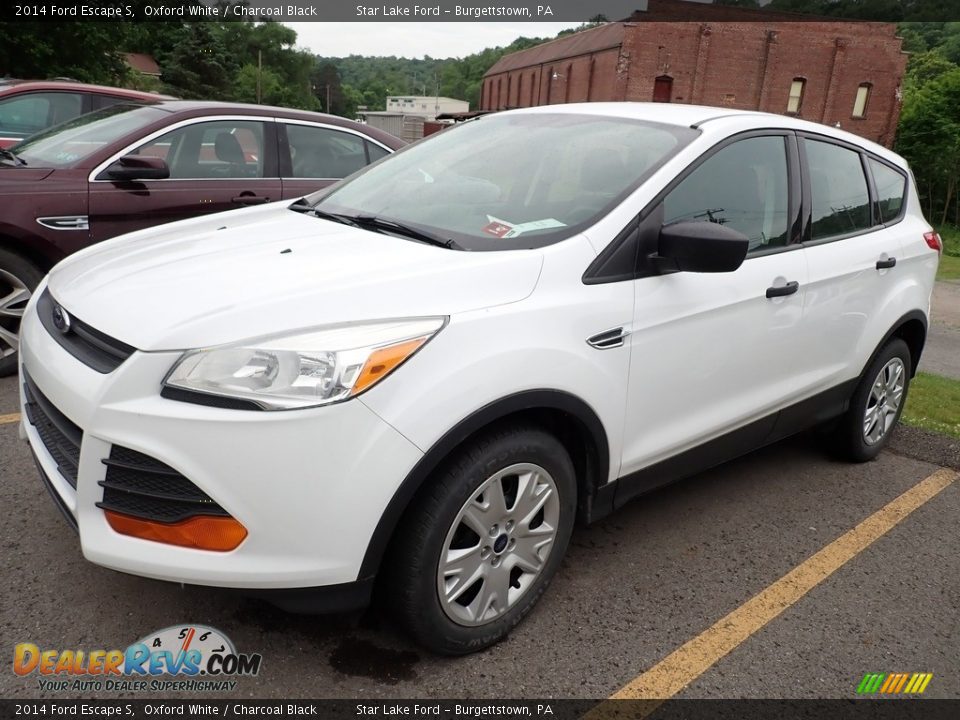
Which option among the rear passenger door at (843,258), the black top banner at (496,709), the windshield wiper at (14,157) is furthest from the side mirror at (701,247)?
the windshield wiper at (14,157)

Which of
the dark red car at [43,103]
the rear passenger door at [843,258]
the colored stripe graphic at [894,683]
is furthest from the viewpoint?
the dark red car at [43,103]

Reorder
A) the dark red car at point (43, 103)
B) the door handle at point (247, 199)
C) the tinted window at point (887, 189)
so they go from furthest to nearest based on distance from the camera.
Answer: the dark red car at point (43, 103) → the door handle at point (247, 199) → the tinted window at point (887, 189)

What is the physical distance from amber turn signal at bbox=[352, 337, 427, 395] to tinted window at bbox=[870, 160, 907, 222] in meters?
3.02

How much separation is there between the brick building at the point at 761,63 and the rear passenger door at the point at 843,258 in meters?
43.2

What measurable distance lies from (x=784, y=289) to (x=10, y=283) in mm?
4120

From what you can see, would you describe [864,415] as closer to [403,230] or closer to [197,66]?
[403,230]

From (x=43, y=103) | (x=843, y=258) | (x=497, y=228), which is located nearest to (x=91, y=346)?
(x=497, y=228)

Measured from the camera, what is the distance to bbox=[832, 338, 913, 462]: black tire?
4.00m

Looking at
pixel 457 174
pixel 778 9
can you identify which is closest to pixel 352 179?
pixel 457 174

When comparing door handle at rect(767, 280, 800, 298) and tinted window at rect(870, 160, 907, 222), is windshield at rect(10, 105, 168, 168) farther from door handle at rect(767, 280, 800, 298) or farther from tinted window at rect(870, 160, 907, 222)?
tinted window at rect(870, 160, 907, 222)

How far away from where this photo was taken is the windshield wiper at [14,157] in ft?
15.4

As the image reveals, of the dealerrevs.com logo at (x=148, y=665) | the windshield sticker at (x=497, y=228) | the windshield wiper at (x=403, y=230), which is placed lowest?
the dealerrevs.com logo at (x=148, y=665)

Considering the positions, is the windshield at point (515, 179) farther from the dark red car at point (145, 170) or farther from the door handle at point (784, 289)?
the dark red car at point (145, 170)

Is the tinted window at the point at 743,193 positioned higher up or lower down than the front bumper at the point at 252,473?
higher up
